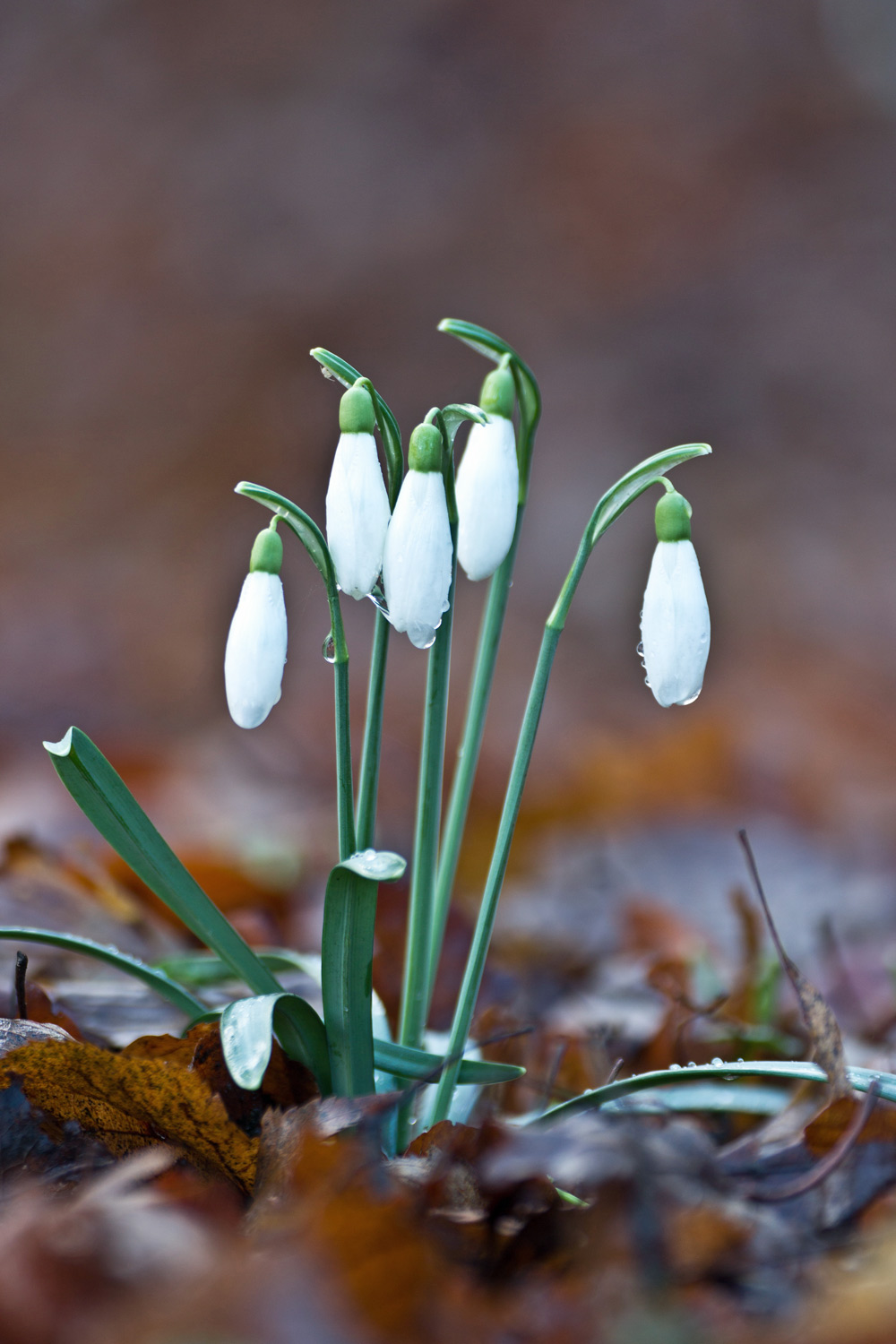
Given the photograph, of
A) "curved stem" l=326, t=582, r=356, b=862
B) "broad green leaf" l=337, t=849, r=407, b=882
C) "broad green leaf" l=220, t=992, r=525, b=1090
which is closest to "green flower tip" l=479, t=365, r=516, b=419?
"curved stem" l=326, t=582, r=356, b=862

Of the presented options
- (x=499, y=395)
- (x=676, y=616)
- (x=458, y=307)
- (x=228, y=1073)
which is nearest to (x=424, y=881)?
(x=228, y=1073)

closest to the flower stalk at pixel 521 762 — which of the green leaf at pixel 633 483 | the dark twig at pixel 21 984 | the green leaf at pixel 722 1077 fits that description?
the green leaf at pixel 633 483

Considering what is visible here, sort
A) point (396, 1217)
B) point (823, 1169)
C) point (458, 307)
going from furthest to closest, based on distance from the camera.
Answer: point (458, 307), point (823, 1169), point (396, 1217)

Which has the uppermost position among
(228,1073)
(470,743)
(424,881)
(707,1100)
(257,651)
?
(257,651)

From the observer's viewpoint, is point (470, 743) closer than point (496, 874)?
No

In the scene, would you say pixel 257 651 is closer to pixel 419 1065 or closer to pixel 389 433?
pixel 389 433

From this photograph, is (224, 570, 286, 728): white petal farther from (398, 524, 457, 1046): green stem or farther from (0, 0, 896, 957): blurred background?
(0, 0, 896, 957): blurred background
